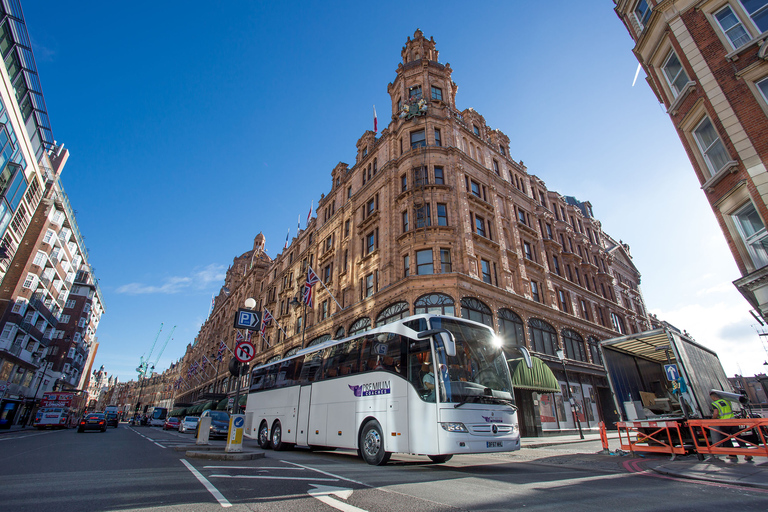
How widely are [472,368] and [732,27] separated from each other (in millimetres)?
16063

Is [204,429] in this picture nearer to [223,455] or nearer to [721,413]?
[223,455]

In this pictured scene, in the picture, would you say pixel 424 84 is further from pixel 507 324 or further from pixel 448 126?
pixel 507 324

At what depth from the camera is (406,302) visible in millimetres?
22734

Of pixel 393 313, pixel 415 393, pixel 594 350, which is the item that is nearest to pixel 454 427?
pixel 415 393

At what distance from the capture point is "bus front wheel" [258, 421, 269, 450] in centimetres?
1531

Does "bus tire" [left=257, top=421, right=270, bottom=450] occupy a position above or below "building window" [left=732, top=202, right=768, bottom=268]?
below

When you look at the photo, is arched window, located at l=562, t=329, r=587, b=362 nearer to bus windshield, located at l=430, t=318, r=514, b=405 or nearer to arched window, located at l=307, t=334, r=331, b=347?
arched window, located at l=307, t=334, r=331, b=347

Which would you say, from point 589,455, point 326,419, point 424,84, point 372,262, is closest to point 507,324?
point 372,262

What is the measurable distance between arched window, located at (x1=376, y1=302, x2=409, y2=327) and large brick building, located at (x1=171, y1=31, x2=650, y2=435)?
0.09 meters

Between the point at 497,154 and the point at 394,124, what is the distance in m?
10.3

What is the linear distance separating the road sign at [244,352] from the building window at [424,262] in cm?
1374

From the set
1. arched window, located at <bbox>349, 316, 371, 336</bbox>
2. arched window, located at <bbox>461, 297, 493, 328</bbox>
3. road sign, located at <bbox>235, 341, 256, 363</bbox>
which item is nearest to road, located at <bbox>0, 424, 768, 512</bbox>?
road sign, located at <bbox>235, 341, 256, 363</bbox>

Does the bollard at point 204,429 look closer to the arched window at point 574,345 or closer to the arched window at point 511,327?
the arched window at point 511,327

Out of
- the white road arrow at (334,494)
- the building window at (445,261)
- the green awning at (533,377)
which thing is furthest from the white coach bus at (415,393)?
the building window at (445,261)
